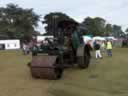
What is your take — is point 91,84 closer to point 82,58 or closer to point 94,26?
point 82,58

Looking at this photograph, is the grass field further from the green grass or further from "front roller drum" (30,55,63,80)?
"front roller drum" (30,55,63,80)

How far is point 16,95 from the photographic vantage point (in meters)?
9.79

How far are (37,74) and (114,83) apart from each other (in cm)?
326

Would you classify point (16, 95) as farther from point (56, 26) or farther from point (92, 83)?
point (56, 26)

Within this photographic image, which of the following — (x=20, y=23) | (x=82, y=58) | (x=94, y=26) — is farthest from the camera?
(x=94, y=26)

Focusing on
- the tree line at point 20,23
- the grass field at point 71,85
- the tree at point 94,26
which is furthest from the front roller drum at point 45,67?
the tree at point 94,26

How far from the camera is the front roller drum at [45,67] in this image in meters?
12.3

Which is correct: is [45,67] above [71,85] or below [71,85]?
above

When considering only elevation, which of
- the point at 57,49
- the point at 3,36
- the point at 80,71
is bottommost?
the point at 3,36

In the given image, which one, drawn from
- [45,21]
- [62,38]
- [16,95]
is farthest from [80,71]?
[45,21]

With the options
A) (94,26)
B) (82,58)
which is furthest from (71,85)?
(94,26)

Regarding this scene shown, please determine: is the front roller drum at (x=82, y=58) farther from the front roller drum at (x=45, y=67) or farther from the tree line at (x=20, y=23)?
the tree line at (x=20, y=23)

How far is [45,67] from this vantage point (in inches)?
486

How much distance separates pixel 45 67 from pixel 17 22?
83949mm
